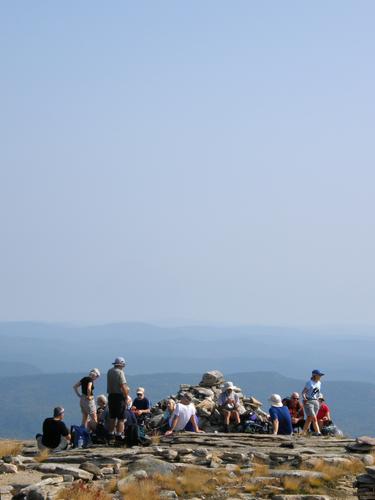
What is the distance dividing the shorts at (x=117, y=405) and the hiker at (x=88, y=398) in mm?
1023

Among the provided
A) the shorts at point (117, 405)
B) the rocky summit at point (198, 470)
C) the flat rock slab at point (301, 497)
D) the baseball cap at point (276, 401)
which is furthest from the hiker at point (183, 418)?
the flat rock slab at point (301, 497)

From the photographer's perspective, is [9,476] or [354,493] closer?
[354,493]

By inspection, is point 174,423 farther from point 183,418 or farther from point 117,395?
point 117,395

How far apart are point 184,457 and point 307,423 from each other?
775cm

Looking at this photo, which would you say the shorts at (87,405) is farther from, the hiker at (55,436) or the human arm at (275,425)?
the human arm at (275,425)

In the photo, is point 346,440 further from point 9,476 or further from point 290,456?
point 9,476

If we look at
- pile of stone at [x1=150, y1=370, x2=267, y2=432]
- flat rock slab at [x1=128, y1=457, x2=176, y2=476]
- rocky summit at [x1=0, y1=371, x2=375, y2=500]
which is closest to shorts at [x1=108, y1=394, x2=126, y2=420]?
rocky summit at [x1=0, y1=371, x2=375, y2=500]

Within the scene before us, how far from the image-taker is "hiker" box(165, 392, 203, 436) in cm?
2739

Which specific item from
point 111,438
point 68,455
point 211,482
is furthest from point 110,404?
point 211,482

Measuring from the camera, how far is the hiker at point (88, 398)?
26.3 metres

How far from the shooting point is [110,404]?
83.8 ft

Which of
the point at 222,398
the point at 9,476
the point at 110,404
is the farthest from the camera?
the point at 222,398

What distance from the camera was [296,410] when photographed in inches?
1218

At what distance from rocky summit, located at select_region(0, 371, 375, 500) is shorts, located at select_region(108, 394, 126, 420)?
0.98 meters
